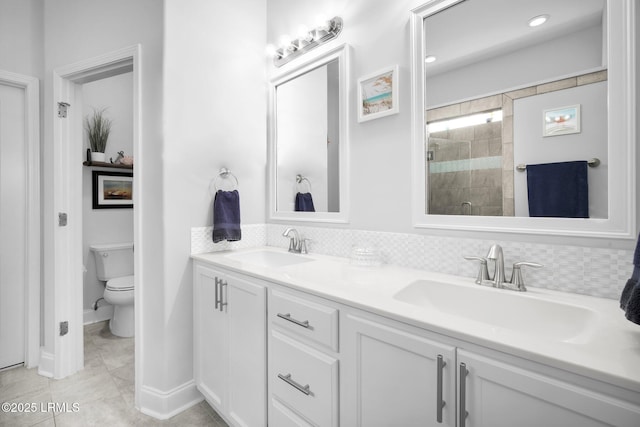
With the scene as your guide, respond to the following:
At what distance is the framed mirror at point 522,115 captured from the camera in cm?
98

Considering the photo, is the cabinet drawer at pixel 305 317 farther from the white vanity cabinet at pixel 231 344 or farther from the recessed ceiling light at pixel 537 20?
the recessed ceiling light at pixel 537 20

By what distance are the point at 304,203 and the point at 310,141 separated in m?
0.42

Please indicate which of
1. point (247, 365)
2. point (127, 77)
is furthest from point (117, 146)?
point (247, 365)

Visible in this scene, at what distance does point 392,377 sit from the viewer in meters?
0.87

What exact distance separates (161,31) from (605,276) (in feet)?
7.63

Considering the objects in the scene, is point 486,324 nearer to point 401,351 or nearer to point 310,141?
point 401,351

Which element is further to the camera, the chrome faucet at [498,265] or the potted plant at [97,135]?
the potted plant at [97,135]

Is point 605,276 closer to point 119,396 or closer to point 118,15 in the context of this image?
point 119,396

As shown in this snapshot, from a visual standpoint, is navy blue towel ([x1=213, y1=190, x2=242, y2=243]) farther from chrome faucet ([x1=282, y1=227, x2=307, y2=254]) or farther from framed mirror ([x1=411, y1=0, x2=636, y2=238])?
framed mirror ([x1=411, y1=0, x2=636, y2=238])

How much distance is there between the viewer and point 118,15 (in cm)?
182

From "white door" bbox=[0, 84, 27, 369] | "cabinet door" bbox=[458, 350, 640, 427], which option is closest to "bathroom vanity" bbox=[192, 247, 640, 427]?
"cabinet door" bbox=[458, 350, 640, 427]

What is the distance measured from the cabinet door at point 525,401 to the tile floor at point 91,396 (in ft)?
4.71

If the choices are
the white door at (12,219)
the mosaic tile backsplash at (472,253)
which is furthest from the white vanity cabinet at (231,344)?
the white door at (12,219)

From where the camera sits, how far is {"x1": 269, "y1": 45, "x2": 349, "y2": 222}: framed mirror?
176 centimetres
